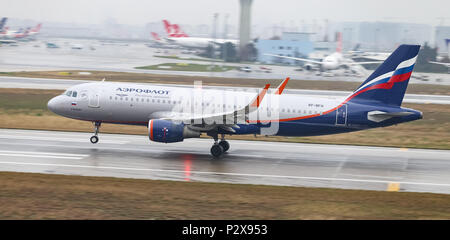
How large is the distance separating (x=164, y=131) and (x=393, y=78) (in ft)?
44.4

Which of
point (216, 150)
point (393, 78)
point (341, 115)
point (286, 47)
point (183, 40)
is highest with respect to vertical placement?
point (393, 78)

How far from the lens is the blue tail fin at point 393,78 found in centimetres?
3030

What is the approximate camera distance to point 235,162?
29.4m

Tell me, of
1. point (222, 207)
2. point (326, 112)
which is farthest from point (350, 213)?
point (326, 112)

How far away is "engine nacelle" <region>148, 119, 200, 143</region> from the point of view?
29281 mm

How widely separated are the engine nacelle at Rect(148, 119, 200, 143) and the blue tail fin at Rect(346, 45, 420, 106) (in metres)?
11.0

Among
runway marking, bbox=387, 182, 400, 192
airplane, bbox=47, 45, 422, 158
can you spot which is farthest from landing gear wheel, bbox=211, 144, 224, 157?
runway marking, bbox=387, 182, 400, 192

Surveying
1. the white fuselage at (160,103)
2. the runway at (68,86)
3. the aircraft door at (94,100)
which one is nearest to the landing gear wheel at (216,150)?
the white fuselage at (160,103)

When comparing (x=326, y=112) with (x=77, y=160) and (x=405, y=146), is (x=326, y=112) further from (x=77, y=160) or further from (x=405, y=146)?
(x=77, y=160)

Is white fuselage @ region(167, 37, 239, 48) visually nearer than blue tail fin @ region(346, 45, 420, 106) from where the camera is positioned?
No

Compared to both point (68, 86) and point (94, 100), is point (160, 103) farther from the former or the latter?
point (68, 86)

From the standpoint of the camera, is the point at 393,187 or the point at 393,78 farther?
the point at 393,78

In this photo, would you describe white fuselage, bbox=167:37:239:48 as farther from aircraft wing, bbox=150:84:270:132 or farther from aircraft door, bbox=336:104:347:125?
aircraft wing, bbox=150:84:270:132

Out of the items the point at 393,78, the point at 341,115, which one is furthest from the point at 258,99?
the point at 393,78
